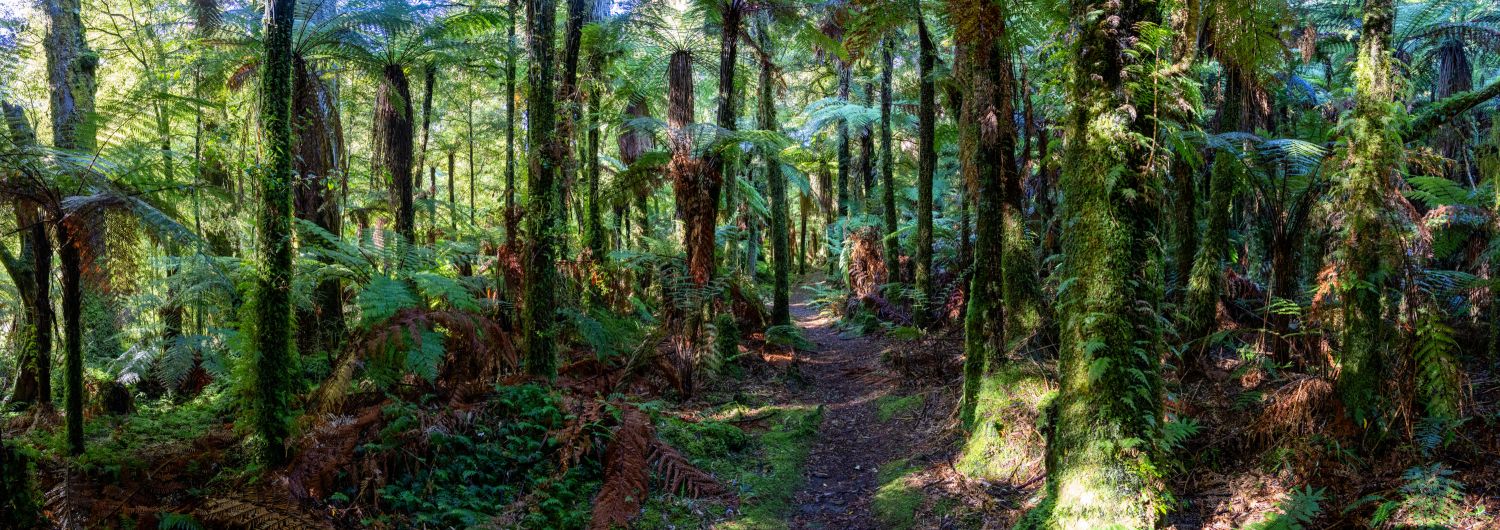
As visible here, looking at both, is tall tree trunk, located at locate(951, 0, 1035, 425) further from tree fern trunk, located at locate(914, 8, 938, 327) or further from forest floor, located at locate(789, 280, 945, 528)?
tree fern trunk, located at locate(914, 8, 938, 327)

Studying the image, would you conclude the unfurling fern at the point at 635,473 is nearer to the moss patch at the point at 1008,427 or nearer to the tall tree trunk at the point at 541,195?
the tall tree trunk at the point at 541,195

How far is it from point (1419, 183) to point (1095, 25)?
677 centimetres

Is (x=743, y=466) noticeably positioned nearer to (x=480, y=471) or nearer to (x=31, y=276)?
(x=480, y=471)

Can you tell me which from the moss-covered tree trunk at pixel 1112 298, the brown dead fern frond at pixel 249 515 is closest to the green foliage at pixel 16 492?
the brown dead fern frond at pixel 249 515

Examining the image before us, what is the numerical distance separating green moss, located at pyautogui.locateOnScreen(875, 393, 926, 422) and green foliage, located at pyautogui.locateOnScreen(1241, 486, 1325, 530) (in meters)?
3.80

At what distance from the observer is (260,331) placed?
4.29m

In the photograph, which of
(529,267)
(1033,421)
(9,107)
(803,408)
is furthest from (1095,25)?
(9,107)

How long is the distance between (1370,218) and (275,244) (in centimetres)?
691

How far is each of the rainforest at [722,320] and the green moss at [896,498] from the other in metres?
0.05

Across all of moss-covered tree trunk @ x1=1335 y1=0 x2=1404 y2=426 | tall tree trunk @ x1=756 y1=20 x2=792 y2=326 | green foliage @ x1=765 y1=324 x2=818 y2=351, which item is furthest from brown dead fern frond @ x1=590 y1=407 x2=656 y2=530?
tall tree trunk @ x1=756 y1=20 x2=792 y2=326

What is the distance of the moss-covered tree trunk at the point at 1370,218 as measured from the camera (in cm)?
456

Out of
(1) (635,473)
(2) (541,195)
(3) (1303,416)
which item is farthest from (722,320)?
(3) (1303,416)

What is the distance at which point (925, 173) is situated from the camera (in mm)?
11180

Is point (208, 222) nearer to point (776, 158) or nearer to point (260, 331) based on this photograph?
point (260, 331)
